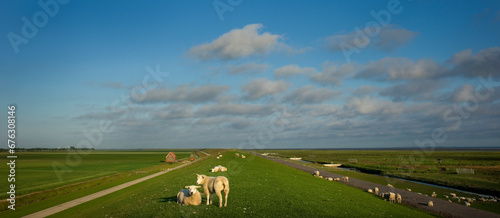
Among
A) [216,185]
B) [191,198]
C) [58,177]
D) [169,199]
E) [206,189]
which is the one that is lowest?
[58,177]

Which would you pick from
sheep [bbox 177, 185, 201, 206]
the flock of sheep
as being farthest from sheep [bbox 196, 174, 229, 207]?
sheep [bbox 177, 185, 201, 206]

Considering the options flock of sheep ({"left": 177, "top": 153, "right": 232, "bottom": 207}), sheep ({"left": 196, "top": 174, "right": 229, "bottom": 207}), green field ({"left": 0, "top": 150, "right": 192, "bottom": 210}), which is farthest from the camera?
green field ({"left": 0, "top": 150, "right": 192, "bottom": 210})

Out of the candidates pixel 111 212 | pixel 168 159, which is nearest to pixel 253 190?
pixel 111 212

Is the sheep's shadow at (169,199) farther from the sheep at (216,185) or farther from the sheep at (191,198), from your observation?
the sheep at (216,185)

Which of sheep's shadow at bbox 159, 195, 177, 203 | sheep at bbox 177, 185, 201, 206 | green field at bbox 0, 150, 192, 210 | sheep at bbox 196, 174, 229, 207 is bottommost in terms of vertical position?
green field at bbox 0, 150, 192, 210

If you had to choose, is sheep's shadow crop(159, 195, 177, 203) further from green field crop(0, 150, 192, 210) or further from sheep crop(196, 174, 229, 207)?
green field crop(0, 150, 192, 210)

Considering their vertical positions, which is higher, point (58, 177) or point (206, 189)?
point (206, 189)

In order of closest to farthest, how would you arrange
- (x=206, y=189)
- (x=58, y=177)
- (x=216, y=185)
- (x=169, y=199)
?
1. (x=216, y=185)
2. (x=206, y=189)
3. (x=169, y=199)
4. (x=58, y=177)

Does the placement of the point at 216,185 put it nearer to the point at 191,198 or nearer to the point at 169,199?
the point at 191,198

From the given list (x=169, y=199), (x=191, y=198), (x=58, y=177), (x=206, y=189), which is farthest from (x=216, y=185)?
(x=58, y=177)

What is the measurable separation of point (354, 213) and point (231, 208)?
29.5ft

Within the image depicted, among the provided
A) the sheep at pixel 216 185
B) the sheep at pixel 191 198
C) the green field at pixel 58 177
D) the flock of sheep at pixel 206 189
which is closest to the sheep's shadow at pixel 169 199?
the flock of sheep at pixel 206 189

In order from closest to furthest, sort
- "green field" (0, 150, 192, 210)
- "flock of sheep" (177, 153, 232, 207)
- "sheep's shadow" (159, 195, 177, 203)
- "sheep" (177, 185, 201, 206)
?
1. "flock of sheep" (177, 153, 232, 207)
2. "sheep" (177, 185, 201, 206)
3. "sheep's shadow" (159, 195, 177, 203)
4. "green field" (0, 150, 192, 210)

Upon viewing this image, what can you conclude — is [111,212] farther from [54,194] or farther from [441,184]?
[441,184]
